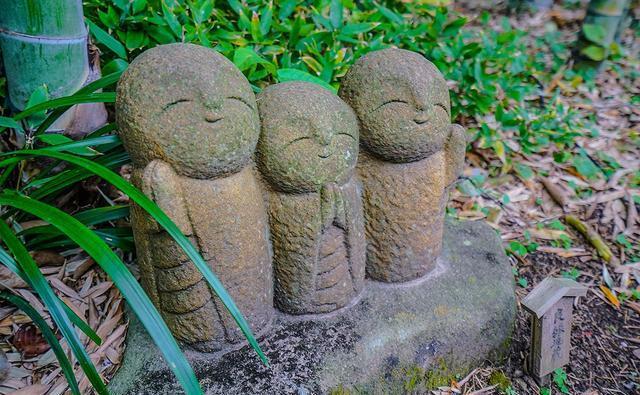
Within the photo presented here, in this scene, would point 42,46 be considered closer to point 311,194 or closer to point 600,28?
point 311,194

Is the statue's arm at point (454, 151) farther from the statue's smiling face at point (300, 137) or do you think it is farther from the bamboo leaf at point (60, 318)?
the bamboo leaf at point (60, 318)

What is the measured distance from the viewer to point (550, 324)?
1.93 meters

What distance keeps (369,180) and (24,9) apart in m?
1.21

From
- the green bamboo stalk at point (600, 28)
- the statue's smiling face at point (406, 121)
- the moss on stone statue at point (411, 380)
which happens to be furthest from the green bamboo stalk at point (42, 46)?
the green bamboo stalk at point (600, 28)

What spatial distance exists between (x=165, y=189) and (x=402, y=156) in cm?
75

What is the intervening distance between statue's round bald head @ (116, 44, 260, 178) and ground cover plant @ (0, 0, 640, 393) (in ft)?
0.69

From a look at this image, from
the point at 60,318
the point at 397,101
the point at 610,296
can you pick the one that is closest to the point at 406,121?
the point at 397,101

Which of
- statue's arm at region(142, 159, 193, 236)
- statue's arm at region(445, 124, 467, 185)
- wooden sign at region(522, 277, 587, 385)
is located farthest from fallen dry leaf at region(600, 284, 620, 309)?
statue's arm at region(142, 159, 193, 236)

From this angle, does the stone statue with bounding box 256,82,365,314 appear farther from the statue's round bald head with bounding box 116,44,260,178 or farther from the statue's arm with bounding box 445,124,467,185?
the statue's arm with bounding box 445,124,467,185

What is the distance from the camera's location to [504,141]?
10.7 feet

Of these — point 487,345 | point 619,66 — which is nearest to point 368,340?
point 487,345

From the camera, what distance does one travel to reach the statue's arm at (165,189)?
1425 mm

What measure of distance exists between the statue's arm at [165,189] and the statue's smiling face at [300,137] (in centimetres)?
28

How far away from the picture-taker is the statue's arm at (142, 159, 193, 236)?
1425 millimetres
